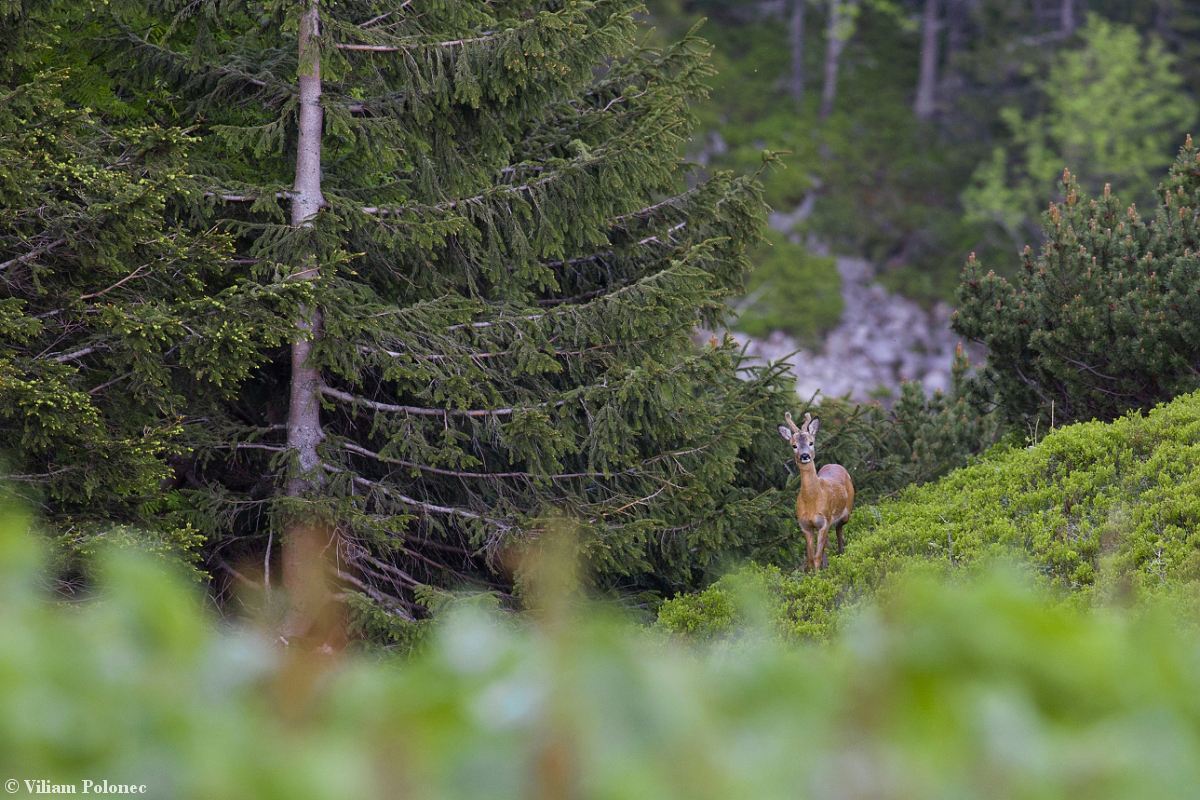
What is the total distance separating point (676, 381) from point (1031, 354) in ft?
14.2

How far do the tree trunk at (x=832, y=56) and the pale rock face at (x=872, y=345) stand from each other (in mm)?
7556

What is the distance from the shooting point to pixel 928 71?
4556 centimetres

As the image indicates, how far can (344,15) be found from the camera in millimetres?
9617

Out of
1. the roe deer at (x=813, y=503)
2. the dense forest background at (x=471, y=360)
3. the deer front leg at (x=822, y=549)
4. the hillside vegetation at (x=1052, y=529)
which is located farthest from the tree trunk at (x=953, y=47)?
the deer front leg at (x=822, y=549)

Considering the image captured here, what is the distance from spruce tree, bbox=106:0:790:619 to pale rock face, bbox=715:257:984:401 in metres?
26.4

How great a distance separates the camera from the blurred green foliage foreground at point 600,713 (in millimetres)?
1507

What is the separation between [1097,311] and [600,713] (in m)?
10.3

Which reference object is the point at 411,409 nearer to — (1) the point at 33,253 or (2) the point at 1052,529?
(1) the point at 33,253

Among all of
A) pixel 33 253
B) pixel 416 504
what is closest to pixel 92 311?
pixel 33 253

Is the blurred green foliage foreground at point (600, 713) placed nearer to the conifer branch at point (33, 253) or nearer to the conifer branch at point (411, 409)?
the conifer branch at point (33, 253)

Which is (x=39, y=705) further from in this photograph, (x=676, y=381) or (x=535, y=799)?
(x=676, y=381)

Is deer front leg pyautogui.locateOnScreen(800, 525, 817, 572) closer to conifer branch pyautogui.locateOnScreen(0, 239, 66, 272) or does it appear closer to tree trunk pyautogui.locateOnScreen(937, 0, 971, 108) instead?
conifer branch pyautogui.locateOnScreen(0, 239, 66, 272)

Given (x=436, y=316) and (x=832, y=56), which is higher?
(x=436, y=316)

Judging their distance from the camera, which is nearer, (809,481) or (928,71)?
(809,481)
